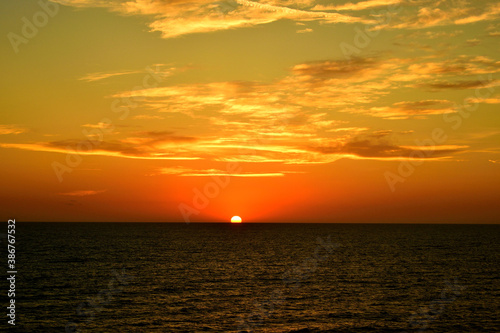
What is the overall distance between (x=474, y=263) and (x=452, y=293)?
46.3 meters

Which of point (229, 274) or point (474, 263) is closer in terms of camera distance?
point (229, 274)

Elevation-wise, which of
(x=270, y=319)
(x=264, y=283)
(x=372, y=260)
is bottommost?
(x=270, y=319)

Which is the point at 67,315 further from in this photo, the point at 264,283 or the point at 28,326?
the point at 264,283

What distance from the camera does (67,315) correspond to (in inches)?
2079

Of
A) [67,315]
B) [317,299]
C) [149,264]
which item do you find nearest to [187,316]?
[67,315]

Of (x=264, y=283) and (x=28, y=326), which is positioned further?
(x=264, y=283)

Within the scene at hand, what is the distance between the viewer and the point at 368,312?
2190 inches

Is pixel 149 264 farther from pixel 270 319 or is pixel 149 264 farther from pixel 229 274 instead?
pixel 270 319

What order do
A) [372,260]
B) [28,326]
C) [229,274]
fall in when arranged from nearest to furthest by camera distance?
[28,326], [229,274], [372,260]

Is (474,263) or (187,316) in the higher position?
(474,263)

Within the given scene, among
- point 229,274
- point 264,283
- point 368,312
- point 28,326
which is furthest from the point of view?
point 229,274

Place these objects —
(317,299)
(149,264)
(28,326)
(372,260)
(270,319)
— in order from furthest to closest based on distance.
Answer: (372,260), (149,264), (317,299), (270,319), (28,326)

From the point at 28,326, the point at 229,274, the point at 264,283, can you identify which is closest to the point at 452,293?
the point at 264,283

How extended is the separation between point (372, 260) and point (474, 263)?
22831 mm
